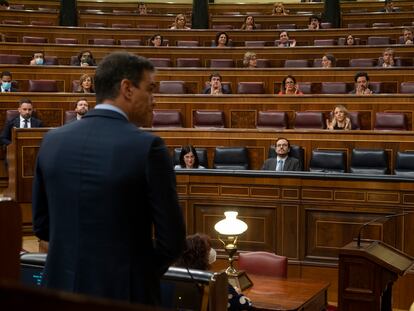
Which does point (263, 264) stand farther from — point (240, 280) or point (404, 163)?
point (404, 163)

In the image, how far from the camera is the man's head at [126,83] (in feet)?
5.56

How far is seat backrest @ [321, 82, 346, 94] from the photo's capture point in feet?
28.3

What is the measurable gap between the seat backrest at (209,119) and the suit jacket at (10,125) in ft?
5.65

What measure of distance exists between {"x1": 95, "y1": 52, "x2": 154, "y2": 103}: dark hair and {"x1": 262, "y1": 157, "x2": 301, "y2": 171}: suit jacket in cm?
476

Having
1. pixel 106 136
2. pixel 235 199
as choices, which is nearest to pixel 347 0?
pixel 235 199

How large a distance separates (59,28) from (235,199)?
22.8 ft

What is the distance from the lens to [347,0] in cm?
1612

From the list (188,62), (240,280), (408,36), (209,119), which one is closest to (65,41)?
(188,62)

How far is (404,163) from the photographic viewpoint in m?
6.37

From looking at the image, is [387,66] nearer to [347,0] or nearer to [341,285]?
[341,285]

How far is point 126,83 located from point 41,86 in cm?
738

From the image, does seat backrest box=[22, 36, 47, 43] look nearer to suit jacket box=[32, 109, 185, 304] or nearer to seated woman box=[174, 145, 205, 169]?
seated woman box=[174, 145, 205, 169]

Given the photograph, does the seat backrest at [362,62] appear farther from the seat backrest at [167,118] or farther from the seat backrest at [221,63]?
the seat backrest at [167,118]

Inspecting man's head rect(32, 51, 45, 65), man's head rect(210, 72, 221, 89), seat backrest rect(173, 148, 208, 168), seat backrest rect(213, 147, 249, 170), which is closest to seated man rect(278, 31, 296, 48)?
man's head rect(210, 72, 221, 89)
